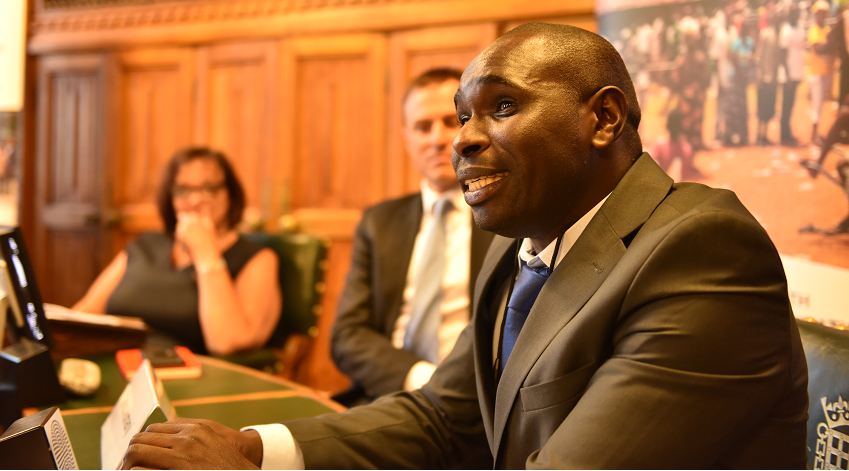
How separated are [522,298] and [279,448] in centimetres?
47

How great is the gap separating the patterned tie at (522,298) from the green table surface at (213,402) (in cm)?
62

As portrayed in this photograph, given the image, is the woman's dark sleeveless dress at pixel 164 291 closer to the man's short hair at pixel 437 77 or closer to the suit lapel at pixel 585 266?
the man's short hair at pixel 437 77

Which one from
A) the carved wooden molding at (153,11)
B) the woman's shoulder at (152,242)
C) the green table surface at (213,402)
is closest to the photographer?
the green table surface at (213,402)

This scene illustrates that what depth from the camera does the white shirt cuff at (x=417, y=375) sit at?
1.85 m

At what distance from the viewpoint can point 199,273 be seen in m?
2.48

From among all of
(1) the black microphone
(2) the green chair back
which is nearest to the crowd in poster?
(2) the green chair back

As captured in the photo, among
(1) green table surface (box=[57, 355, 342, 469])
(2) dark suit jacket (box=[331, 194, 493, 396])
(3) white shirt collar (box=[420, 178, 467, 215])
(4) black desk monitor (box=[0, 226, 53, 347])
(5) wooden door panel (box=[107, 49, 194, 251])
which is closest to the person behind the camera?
(1) green table surface (box=[57, 355, 342, 469])

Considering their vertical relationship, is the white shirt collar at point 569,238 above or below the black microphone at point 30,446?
above

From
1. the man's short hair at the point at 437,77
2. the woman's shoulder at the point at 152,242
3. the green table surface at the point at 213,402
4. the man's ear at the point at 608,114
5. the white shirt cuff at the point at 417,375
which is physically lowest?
the white shirt cuff at the point at 417,375

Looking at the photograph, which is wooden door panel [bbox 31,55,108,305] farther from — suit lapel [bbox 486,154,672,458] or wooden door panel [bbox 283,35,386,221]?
suit lapel [bbox 486,154,672,458]

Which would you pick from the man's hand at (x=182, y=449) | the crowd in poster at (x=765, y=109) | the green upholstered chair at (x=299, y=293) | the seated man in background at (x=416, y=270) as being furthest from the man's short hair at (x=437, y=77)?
the man's hand at (x=182, y=449)

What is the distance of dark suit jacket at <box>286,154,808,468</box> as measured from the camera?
71 centimetres

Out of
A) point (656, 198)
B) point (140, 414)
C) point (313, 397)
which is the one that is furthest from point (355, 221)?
point (656, 198)

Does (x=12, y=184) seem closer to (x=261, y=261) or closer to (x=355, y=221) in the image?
(x=355, y=221)
